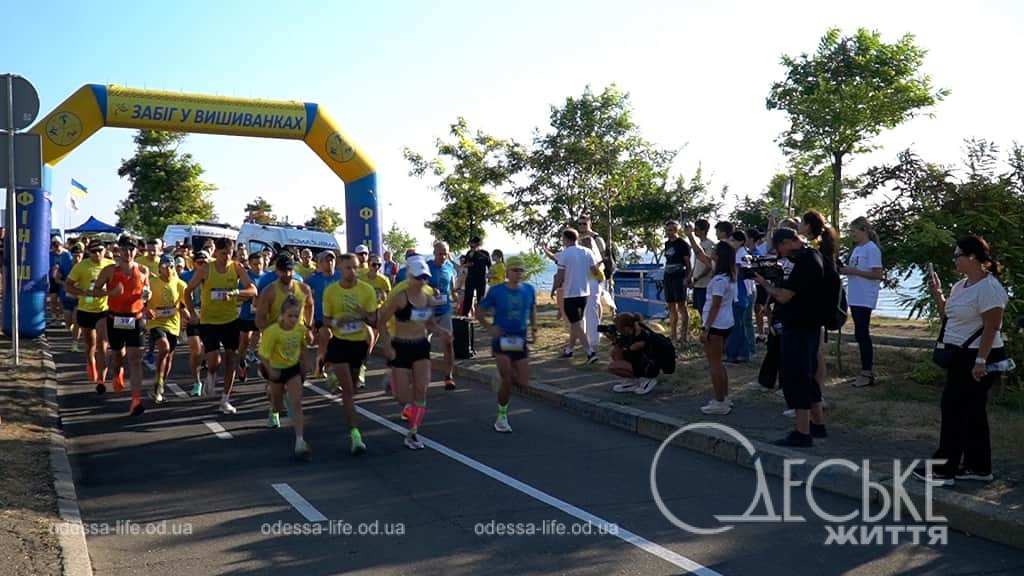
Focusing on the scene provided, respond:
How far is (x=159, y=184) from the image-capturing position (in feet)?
152

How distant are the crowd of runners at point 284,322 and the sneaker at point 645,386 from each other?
142cm

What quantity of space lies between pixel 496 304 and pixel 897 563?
4873 mm

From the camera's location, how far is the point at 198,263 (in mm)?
11328

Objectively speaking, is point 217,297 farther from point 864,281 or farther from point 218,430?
point 864,281

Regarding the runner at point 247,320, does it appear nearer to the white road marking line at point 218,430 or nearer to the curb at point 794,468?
the white road marking line at point 218,430

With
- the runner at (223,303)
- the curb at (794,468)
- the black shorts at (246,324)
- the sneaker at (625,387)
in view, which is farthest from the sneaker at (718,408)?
the black shorts at (246,324)

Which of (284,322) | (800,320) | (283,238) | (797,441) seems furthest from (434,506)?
(283,238)

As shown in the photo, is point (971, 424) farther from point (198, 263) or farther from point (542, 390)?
point (198, 263)

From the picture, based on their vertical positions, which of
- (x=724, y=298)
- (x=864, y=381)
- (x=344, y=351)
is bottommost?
(x=864, y=381)

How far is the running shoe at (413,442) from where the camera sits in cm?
879

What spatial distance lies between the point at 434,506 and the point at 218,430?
3.79m

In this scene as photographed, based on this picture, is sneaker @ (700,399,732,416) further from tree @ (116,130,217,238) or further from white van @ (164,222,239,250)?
tree @ (116,130,217,238)

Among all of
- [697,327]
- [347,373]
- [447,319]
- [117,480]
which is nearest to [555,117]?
[697,327]

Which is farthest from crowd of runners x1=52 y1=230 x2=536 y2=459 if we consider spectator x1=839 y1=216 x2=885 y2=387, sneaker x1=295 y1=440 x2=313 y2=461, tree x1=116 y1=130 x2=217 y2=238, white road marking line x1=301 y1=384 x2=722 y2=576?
tree x1=116 y1=130 x2=217 y2=238
